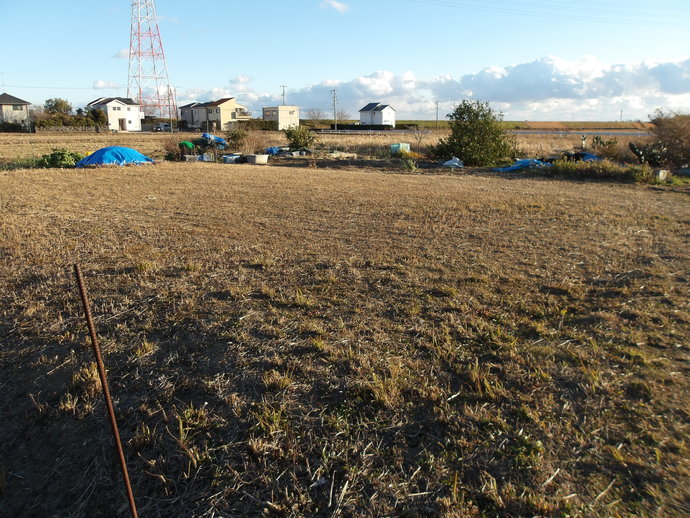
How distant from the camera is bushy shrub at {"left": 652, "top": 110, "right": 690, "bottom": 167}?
63.6 feet

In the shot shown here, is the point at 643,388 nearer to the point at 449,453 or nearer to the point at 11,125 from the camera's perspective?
the point at 449,453

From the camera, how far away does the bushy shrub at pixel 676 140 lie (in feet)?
63.6

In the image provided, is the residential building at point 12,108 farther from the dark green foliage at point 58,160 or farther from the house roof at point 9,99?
the dark green foliage at point 58,160

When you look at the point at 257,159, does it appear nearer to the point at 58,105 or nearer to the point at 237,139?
the point at 237,139

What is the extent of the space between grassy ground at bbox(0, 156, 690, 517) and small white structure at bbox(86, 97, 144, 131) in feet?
245

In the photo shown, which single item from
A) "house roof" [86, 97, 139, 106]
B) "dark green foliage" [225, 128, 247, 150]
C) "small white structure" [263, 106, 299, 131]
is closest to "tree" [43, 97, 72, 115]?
"house roof" [86, 97, 139, 106]

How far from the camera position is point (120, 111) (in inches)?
2867

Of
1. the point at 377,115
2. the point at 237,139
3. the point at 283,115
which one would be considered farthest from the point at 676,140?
the point at 377,115

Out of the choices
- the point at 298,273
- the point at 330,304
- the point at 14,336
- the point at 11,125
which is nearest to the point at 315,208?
the point at 298,273

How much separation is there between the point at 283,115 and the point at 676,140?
6357 cm

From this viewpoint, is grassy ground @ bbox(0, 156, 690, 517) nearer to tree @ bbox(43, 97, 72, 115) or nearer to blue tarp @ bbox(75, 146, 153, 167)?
blue tarp @ bbox(75, 146, 153, 167)

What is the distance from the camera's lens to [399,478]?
2348 mm

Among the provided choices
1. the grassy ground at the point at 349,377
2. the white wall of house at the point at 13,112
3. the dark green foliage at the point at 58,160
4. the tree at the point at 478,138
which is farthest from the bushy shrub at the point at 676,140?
the white wall of house at the point at 13,112

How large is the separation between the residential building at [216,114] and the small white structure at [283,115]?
4099 millimetres
